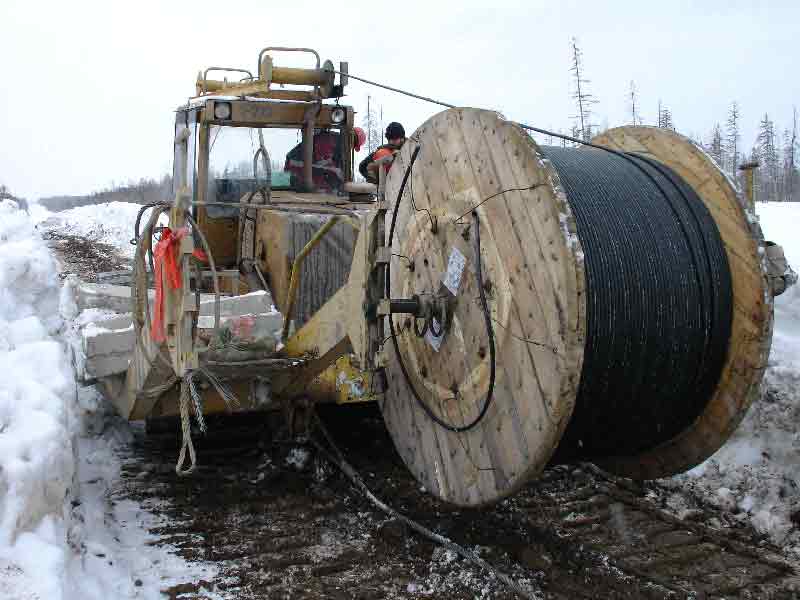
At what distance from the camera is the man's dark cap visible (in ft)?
24.7

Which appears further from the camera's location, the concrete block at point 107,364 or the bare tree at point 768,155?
the bare tree at point 768,155

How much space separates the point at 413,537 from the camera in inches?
189

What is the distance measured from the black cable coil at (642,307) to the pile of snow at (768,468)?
3.21ft

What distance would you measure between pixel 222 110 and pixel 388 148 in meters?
1.35

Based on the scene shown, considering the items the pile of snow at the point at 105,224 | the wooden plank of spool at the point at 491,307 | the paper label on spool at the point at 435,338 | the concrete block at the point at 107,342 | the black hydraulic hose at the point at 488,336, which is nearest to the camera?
the wooden plank of spool at the point at 491,307

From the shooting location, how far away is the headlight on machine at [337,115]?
7152 mm

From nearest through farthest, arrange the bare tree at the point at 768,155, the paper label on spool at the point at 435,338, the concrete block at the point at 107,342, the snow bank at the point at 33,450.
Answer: the snow bank at the point at 33,450
the paper label on spool at the point at 435,338
the concrete block at the point at 107,342
the bare tree at the point at 768,155

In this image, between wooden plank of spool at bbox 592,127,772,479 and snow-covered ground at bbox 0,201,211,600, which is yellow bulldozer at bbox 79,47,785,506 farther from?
snow-covered ground at bbox 0,201,211,600

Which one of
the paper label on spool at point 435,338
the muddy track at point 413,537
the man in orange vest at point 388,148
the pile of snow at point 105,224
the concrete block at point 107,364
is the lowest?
the muddy track at point 413,537

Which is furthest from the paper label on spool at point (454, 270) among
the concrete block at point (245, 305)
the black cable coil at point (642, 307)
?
the concrete block at point (245, 305)

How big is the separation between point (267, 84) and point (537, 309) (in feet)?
13.1

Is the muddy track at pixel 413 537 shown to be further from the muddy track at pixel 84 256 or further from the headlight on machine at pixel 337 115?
the muddy track at pixel 84 256

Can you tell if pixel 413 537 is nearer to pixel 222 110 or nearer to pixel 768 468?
pixel 768 468

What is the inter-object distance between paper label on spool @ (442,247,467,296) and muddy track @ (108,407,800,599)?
1.41m
